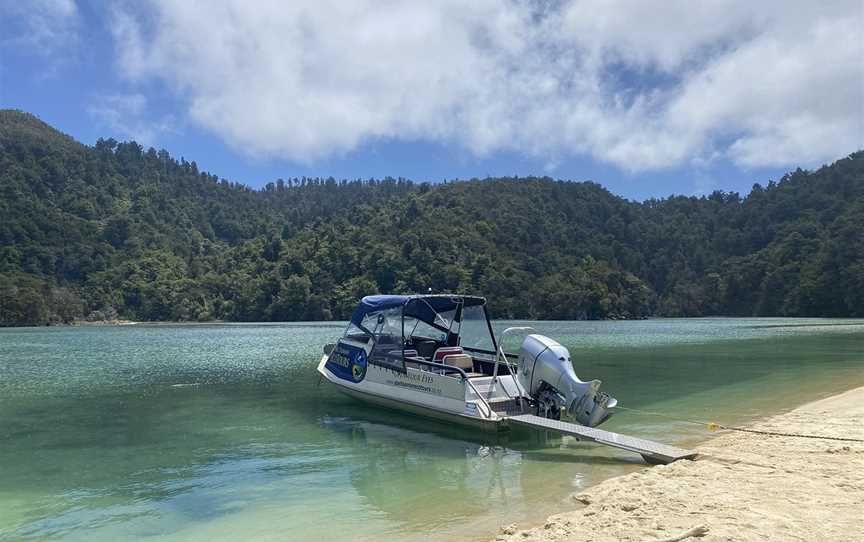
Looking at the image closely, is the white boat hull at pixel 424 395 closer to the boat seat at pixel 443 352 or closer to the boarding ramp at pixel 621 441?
the boarding ramp at pixel 621 441

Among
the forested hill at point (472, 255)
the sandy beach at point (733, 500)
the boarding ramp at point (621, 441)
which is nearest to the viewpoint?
the sandy beach at point (733, 500)

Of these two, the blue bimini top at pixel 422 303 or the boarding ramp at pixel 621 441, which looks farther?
the blue bimini top at pixel 422 303

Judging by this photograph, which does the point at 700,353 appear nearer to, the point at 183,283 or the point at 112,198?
the point at 183,283

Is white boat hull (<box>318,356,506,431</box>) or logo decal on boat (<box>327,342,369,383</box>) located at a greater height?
logo decal on boat (<box>327,342,369,383</box>)

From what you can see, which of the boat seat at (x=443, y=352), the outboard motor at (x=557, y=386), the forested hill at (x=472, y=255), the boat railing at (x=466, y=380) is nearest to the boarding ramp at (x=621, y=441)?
the outboard motor at (x=557, y=386)

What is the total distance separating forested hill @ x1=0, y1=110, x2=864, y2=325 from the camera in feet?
388

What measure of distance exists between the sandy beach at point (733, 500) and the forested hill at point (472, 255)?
102561 millimetres

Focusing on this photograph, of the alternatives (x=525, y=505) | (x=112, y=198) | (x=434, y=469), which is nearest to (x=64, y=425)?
(x=434, y=469)

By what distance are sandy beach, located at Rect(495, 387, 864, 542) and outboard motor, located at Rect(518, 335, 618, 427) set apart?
2130 mm

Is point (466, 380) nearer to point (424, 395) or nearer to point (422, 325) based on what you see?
point (424, 395)

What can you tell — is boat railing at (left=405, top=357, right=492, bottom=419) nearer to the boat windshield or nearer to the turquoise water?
the turquoise water

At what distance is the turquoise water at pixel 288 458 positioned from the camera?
30.8ft

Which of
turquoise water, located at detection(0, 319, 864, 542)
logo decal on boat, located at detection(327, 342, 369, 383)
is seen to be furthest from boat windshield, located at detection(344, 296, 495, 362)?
turquoise water, located at detection(0, 319, 864, 542)

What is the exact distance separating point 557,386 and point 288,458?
5.79 meters
